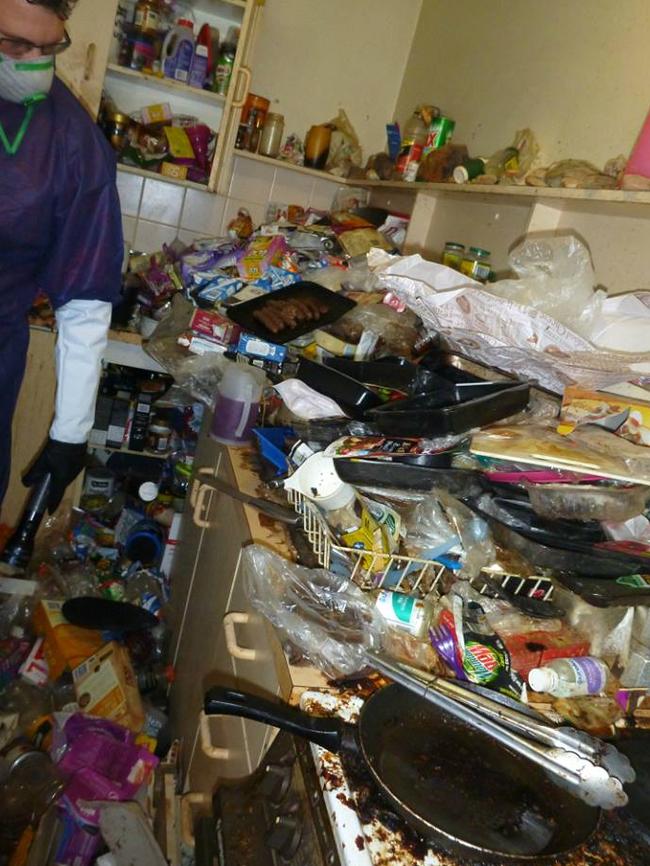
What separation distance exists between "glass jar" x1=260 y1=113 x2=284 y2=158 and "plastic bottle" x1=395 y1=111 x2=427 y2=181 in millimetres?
482

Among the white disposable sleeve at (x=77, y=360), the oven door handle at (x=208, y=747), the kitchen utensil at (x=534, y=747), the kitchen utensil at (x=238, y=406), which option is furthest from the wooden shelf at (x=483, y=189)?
the oven door handle at (x=208, y=747)

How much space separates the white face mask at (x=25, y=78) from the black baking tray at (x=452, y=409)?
0.79m

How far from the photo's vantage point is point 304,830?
0.58m

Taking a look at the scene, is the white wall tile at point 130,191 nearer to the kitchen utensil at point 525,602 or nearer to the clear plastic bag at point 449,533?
the clear plastic bag at point 449,533

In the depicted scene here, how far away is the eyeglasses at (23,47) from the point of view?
1.01 meters

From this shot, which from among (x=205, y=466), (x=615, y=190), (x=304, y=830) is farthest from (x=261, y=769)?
(x=615, y=190)

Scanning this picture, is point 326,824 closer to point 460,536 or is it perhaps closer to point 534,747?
point 534,747

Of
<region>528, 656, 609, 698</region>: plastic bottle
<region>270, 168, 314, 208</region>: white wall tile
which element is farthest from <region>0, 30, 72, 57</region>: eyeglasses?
<region>270, 168, 314, 208</region>: white wall tile

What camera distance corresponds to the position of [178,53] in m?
2.21

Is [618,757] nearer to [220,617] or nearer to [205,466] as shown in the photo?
[220,617]

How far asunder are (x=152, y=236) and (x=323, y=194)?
2.37 ft

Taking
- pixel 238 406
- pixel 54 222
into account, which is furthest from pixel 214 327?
pixel 54 222

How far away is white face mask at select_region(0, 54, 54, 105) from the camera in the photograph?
1.05 m

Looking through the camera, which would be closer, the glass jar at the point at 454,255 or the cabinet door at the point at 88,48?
the glass jar at the point at 454,255
